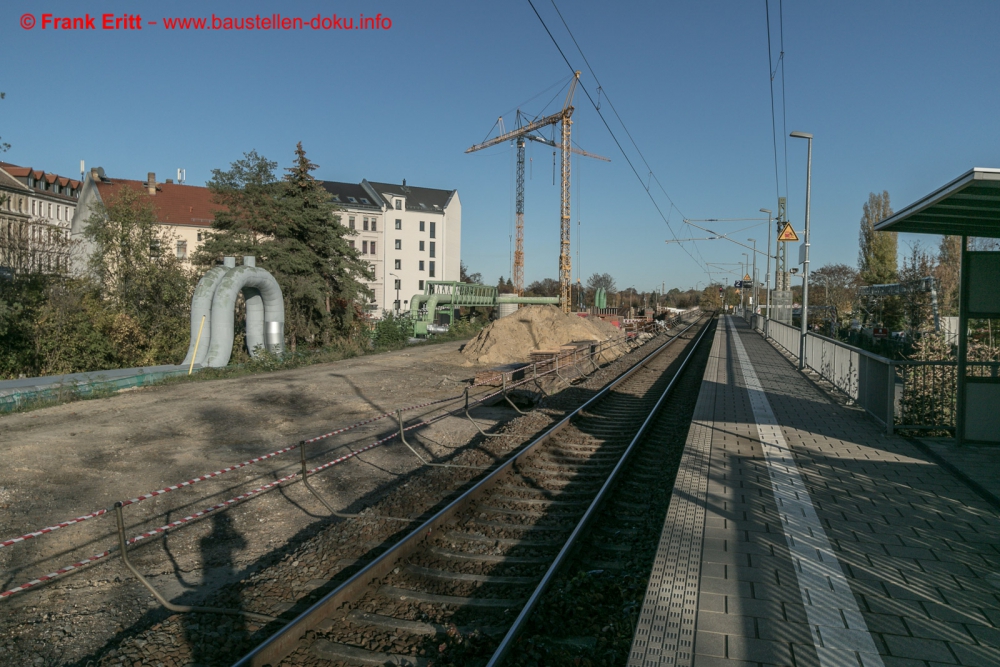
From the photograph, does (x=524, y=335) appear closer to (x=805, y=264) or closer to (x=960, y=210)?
(x=805, y=264)

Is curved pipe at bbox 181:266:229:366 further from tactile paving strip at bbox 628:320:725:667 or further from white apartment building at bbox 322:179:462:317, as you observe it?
white apartment building at bbox 322:179:462:317

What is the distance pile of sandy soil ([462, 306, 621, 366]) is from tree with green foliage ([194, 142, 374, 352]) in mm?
9007

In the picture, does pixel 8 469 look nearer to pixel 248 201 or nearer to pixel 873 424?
pixel 873 424

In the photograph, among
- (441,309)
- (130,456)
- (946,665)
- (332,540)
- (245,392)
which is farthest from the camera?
(441,309)

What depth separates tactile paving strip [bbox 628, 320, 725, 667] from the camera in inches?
143

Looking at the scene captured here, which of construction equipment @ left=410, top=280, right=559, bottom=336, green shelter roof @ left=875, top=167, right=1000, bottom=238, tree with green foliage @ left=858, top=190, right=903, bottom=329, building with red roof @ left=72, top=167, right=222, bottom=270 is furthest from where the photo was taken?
building with red roof @ left=72, top=167, right=222, bottom=270

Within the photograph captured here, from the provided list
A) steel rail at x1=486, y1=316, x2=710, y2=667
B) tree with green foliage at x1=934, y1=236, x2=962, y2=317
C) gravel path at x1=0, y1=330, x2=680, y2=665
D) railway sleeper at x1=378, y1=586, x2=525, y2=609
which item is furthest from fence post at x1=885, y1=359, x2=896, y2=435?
tree with green foliage at x1=934, y1=236, x2=962, y2=317

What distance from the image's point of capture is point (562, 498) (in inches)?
291

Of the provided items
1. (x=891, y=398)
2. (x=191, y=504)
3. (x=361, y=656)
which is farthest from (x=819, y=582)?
(x=191, y=504)

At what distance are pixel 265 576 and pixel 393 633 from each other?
164 cm

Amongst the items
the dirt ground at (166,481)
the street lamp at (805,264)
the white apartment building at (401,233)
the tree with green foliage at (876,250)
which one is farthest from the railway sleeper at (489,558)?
the white apartment building at (401,233)

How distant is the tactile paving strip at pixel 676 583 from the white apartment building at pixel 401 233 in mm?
60789

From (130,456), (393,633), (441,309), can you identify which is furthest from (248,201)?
(393,633)

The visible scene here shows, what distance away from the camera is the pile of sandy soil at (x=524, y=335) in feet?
81.9
